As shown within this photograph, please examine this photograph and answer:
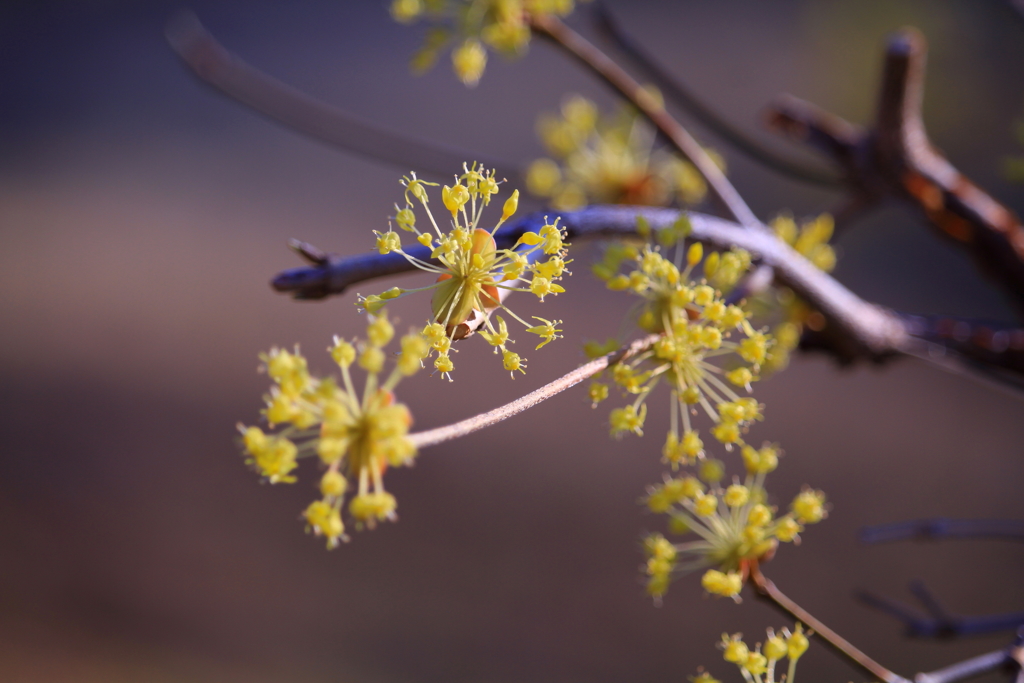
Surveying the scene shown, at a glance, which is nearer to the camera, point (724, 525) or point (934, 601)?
point (724, 525)

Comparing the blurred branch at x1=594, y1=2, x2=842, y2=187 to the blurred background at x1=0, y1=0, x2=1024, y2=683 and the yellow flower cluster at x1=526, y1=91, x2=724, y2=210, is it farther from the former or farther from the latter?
the blurred background at x1=0, y1=0, x2=1024, y2=683

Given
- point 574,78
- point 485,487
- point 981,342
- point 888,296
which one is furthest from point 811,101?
point 981,342

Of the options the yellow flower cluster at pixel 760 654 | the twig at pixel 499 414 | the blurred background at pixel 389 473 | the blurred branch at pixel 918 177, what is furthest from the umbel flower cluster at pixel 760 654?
the blurred background at pixel 389 473

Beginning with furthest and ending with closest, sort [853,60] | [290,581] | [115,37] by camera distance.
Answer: [115,37] → [853,60] → [290,581]

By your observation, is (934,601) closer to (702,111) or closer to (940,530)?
(940,530)

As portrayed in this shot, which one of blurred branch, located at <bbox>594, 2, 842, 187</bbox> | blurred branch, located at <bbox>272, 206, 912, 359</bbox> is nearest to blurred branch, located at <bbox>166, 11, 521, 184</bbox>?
blurred branch, located at <bbox>594, 2, 842, 187</bbox>

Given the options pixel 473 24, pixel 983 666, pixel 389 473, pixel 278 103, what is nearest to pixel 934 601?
pixel 983 666

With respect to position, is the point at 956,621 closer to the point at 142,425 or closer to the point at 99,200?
the point at 142,425
